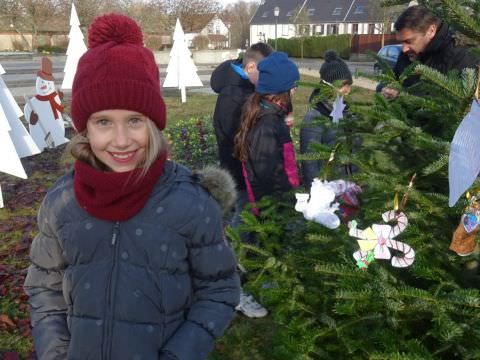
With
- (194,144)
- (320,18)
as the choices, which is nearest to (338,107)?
(194,144)

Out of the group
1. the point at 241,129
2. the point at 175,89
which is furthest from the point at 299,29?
the point at 241,129

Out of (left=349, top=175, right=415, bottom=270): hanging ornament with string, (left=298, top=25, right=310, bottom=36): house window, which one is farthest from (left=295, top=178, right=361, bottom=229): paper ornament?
(left=298, top=25, right=310, bottom=36): house window

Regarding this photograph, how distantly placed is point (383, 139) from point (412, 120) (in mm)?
266

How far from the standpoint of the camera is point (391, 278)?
5.43 feet

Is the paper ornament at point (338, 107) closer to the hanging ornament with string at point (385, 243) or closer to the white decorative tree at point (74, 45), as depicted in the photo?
the hanging ornament with string at point (385, 243)

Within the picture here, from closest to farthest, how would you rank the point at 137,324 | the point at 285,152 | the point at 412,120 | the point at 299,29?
the point at 137,324, the point at 412,120, the point at 285,152, the point at 299,29

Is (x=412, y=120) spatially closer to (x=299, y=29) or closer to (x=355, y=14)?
(x=299, y=29)

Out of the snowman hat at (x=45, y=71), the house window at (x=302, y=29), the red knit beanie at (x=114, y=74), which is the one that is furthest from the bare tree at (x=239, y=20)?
the red knit beanie at (x=114, y=74)

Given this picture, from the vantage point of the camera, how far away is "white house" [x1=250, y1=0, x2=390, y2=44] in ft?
176

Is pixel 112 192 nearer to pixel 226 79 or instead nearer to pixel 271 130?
pixel 271 130

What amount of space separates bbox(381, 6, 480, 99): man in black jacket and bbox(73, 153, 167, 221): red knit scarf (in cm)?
210

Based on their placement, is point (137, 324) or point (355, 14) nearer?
point (137, 324)

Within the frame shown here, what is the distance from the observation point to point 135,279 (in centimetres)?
153

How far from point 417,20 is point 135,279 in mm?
2986
